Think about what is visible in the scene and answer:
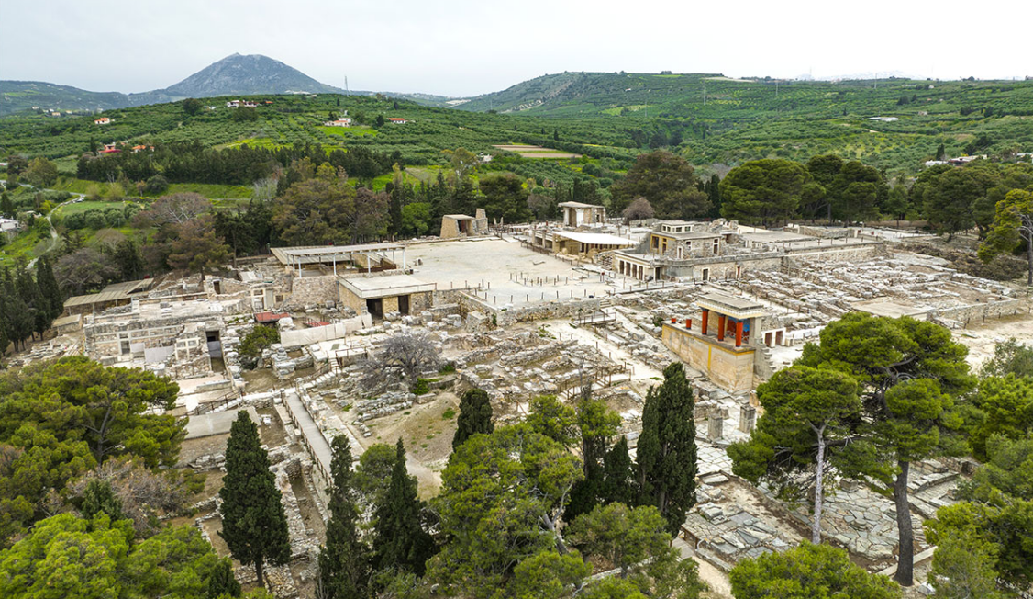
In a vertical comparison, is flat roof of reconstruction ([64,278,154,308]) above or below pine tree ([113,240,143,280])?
below

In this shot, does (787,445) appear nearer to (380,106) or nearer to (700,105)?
(380,106)

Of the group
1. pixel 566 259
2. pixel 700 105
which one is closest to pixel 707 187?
pixel 566 259

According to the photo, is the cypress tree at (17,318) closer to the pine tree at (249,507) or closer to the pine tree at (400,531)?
the pine tree at (249,507)

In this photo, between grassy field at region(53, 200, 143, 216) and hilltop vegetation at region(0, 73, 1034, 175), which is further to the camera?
hilltop vegetation at region(0, 73, 1034, 175)

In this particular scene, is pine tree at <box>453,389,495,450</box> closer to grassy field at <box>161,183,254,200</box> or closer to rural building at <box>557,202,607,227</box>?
rural building at <box>557,202,607,227</box>

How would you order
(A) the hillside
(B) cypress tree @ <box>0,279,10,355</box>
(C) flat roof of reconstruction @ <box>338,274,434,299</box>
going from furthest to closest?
1. (A) the hillside
2. (C) flat roof of reconstruction @ <box>338,274,434,299</box>
3. (B) cypress tree @ <box>0,279,10,355</box>

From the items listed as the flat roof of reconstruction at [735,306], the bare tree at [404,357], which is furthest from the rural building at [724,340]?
the bare tree at [404,357]

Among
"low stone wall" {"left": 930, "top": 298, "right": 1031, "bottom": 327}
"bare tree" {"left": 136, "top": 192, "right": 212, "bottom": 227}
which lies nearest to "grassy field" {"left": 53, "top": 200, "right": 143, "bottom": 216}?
"bare tree" {"left": 136, "top": 192, "right": 212, "bottom": 227}
